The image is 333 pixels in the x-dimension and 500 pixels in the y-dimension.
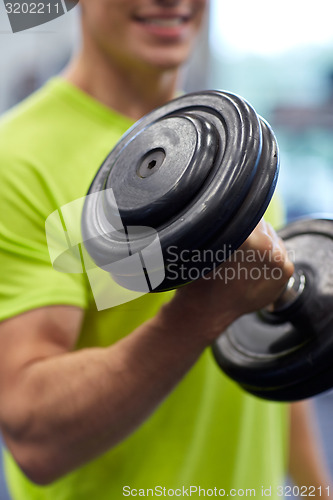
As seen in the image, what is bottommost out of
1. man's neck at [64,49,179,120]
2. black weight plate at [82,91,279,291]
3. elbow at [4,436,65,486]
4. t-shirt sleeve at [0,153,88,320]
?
elbow at [4,436,65,486]

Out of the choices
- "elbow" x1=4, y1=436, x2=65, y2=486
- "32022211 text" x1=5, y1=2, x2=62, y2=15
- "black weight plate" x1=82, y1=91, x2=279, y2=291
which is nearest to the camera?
"black weight plate" x1=82, y1=91, x2=279, y2=291

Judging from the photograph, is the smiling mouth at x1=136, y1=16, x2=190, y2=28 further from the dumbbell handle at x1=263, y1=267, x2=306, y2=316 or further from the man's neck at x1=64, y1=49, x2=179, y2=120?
the dumbbell handle at x1=263, y1=267, x2=306, y2=316

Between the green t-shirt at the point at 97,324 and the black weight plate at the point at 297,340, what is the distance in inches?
3.3

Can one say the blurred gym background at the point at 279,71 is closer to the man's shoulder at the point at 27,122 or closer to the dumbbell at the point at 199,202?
the man's shoulder at the point at 27,122

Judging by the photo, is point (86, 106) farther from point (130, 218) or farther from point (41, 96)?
point (130, 218)

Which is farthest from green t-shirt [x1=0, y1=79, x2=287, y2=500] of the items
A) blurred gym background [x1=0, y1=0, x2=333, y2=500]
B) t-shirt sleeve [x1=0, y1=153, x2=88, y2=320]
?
blurred gym background [x1=0, y1=0, x2=333, y2=500]

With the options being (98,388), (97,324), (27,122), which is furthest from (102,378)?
(27,122)

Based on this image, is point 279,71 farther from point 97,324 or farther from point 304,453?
point 97,324

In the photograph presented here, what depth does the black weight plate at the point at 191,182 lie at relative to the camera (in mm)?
408

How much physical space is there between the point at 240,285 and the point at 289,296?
0.37 feet

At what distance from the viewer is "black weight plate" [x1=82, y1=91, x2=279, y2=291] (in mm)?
408

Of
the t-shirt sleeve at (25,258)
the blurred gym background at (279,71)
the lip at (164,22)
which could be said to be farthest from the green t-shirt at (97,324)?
the blurred gym background at (279,71)

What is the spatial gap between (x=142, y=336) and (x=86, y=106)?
1.07 ft

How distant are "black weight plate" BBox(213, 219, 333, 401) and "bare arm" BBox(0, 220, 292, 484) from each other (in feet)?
0.29
